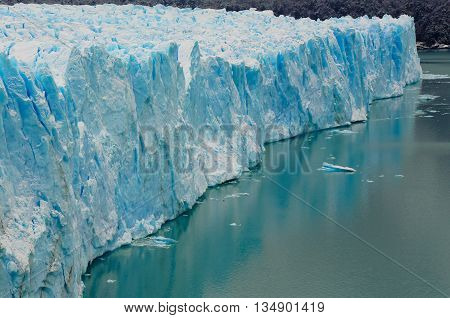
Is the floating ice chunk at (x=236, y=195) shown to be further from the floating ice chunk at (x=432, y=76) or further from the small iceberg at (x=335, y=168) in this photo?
the floating ice chunk at (x=432, y=76)

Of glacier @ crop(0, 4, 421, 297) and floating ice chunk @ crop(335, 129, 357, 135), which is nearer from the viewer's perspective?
glacier @ crop(0, 4, 421, 297)

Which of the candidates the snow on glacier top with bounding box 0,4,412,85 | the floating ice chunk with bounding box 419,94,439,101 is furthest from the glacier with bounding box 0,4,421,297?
the floating ice chunk with bounding box 419,94,439,101

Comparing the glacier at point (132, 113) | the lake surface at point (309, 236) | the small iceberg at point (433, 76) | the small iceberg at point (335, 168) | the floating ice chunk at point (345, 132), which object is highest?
the glacier at point (132, 113)

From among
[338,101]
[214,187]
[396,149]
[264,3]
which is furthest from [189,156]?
[264,3]

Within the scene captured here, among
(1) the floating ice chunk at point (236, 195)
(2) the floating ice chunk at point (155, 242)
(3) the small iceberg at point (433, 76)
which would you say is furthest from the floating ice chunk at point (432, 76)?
(2) the floating ice chunk at point (155, 242)

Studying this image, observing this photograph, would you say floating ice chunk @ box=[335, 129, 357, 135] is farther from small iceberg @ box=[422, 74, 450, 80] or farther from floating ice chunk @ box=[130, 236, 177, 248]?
small iceberg @ box=[422, 74, 450, 80]
